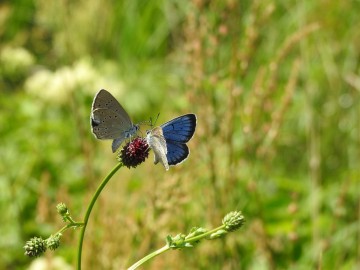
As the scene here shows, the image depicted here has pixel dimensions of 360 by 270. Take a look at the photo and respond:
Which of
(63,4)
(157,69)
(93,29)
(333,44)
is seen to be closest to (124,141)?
(63,4)

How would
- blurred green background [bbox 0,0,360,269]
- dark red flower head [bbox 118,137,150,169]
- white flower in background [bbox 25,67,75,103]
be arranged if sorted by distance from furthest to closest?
white flower in background [bbox 25,67,75,103]
blurred green background [bbox 0,0,360,269]
dark red flower head [bbox 118,137,150,169]

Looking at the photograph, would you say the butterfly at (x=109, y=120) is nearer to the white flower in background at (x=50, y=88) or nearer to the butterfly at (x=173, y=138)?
the butterfly at (x=173, y=138)

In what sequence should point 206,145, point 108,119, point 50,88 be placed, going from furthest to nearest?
point 50,88 → point 206,145 → point 108,119

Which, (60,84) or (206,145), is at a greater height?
(60,84)

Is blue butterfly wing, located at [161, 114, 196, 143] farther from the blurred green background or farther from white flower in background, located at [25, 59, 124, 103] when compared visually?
white flower in background, located at [25, 59, 124, 103]

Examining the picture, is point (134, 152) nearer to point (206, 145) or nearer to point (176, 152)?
point (176, 152)

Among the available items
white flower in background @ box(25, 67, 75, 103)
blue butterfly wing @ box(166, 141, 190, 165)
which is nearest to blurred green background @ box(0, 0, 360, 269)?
white flower in background @ box(25, 67, 75, 103)

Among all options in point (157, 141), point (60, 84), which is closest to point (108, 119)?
point (157, 141)
